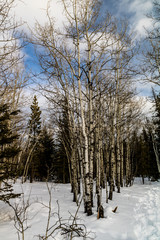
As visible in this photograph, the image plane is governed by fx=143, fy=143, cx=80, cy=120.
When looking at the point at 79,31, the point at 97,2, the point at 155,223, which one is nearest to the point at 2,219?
the point at 155,223

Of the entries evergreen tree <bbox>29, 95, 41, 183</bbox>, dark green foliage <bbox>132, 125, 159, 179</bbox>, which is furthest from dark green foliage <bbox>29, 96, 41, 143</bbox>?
dark green foliage <bbox>132, 125, 159, 179</bbox>

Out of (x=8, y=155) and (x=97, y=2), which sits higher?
(x=97, y=2)

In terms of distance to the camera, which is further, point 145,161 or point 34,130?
point 34,130

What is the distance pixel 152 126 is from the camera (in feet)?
60.7

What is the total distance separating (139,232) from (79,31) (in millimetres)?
6510

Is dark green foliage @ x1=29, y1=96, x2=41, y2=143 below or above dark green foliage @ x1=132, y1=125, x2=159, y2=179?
above

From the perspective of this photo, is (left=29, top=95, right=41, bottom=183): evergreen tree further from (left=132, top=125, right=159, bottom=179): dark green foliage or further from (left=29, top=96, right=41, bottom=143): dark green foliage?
(left=132, top=125, right=159, bottom=179): dark green foliage

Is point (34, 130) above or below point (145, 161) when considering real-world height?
above

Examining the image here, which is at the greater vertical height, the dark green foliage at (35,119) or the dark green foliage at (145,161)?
the dark green foliage at (35,119)

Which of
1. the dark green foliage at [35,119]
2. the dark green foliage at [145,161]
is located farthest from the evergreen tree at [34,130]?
the dark green foliage at [145,161]

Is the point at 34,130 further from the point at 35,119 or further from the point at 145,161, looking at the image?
the point at 145,161

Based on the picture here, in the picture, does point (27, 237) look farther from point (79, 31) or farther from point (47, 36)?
point (79, 31)

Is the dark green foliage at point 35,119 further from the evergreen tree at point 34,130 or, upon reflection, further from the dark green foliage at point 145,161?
the dark green foliage at point 145,161

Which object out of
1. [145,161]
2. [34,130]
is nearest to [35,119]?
[34,130]
